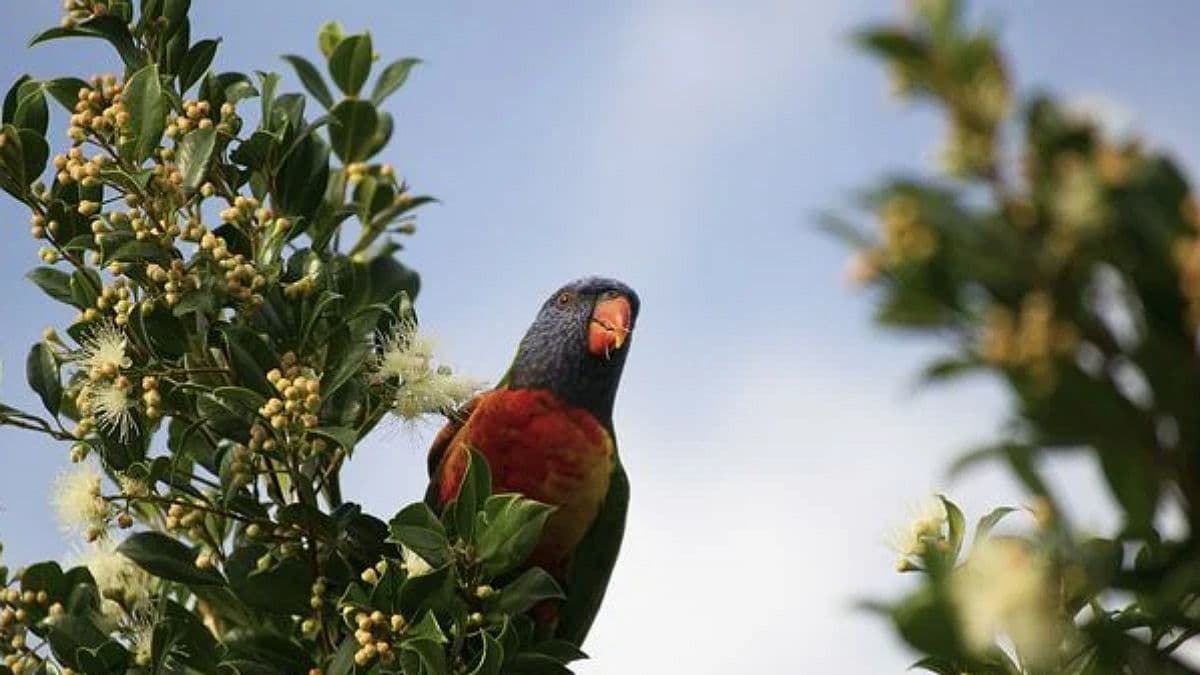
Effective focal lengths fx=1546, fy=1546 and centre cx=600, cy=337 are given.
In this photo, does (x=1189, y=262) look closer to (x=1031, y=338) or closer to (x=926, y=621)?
(x=1031, y=338)

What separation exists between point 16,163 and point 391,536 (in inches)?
51.5

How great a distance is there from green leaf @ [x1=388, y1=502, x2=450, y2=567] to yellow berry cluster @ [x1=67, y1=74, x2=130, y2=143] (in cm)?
108

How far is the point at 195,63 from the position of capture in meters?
3.56

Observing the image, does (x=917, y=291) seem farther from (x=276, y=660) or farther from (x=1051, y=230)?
(x=276, y=660)

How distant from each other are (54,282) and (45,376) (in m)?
0.21

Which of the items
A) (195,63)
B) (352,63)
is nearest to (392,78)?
(352,63)

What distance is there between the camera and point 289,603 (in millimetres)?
3049

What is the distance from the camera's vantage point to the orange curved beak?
422cm

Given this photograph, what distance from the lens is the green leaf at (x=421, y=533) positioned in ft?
9.24

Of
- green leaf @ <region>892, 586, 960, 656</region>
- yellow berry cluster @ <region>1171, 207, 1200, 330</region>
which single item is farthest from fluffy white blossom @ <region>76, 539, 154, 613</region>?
yellow berry cluster @ <region>1171, 207, 1200, 330</region>

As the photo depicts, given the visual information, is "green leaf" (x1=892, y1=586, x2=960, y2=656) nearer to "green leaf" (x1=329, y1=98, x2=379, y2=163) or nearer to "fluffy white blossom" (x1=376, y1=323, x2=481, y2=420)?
"fluffy white blossom" (x1=376, y1=323, x2=481, y2=420)

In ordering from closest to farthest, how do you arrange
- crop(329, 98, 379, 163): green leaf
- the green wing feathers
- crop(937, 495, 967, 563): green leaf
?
crop(937, 495, 967, 563): green leaf
the green wing feathers
crop(329, 98, 379, 163): green leaf

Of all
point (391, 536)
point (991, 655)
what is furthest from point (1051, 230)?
A: point (391, 536)

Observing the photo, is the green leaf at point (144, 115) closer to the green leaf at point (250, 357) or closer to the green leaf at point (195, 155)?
the green leaf at point (195, 155)
